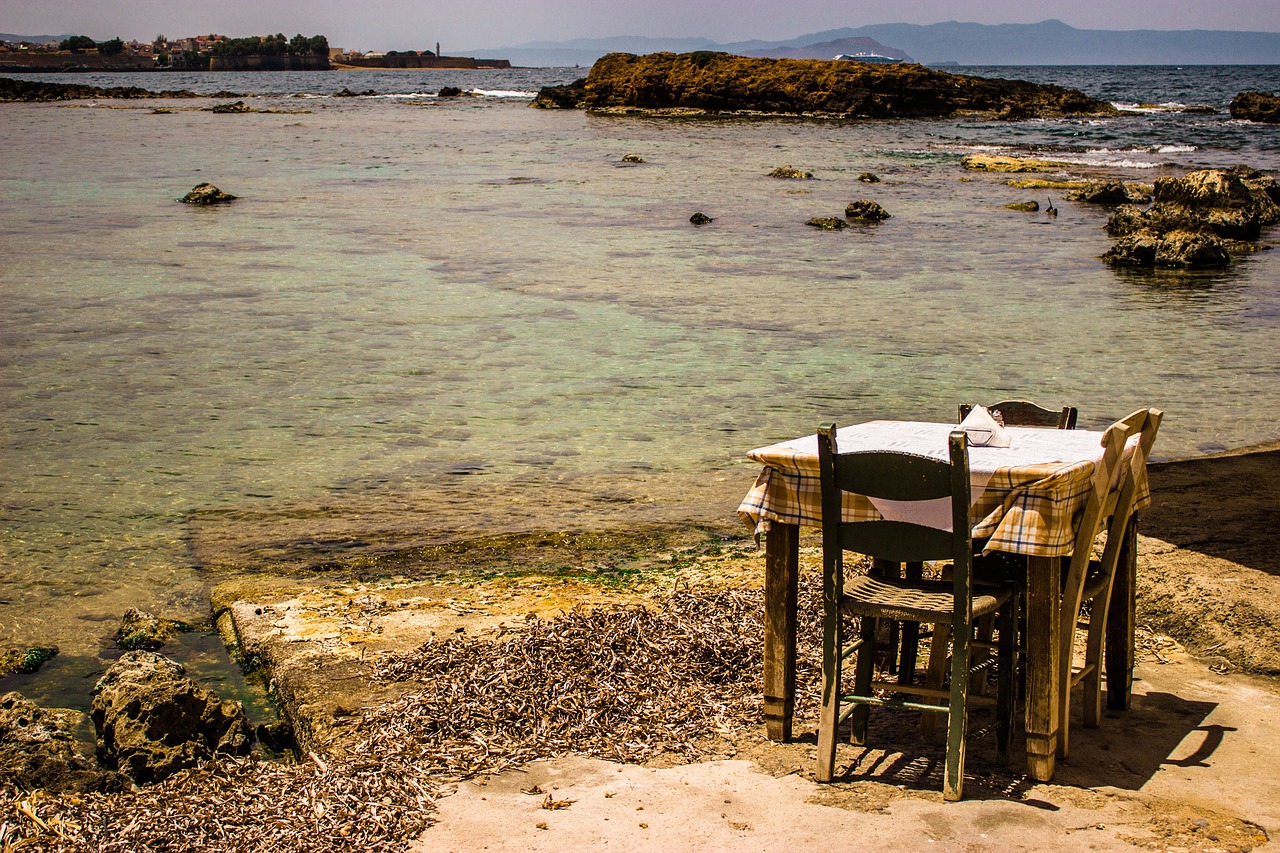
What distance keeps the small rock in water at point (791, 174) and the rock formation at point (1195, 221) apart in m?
10.3

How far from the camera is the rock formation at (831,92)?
222 feet

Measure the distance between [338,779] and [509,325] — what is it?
1036 cm

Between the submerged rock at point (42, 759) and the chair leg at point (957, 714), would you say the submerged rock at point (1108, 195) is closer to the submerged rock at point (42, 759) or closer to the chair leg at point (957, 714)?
the chair leg at point (957, 714)

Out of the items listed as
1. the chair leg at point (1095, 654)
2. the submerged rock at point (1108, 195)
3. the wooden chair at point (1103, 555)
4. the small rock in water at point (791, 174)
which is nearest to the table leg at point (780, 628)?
the wooden chair at point (1103, 555)

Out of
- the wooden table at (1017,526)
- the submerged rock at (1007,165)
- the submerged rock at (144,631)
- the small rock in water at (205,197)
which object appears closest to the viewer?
the wooden table at (1017,526)

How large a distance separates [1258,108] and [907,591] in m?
67.3

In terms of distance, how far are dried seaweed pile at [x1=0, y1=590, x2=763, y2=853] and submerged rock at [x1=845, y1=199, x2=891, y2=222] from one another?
19598mm

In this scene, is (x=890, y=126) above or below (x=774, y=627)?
above

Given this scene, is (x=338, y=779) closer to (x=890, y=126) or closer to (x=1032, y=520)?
(x=1032, y=520)

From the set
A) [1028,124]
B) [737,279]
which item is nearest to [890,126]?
[1028,124]

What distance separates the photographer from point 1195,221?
2012cm

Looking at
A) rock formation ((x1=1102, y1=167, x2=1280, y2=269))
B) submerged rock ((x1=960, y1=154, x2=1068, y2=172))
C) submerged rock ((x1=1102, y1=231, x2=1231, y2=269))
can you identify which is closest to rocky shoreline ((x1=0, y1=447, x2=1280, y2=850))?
submerged rock ((x1=1102, y1=231, x2=1231, y2=269))

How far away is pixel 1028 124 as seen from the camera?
6069 centimetres

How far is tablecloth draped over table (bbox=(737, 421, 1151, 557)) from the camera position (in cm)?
382
